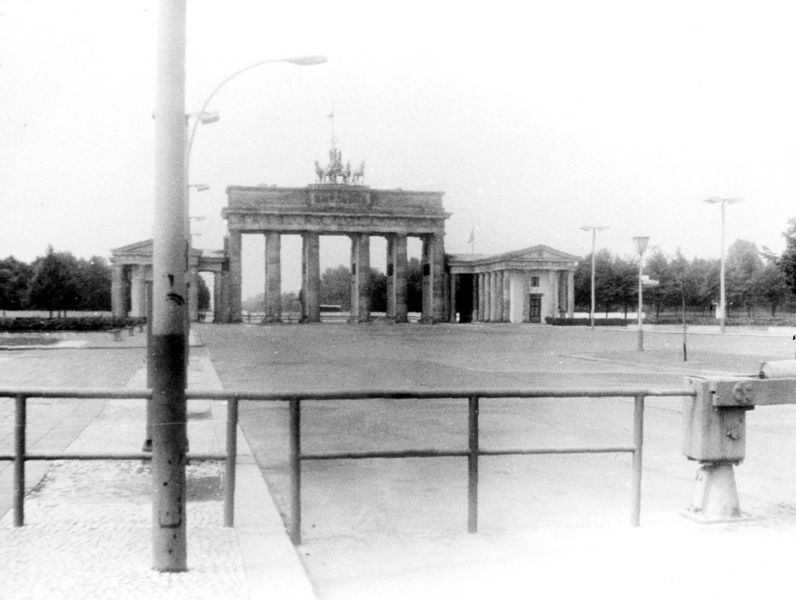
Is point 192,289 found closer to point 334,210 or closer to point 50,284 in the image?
point 50,284

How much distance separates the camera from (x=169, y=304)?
5.28 m

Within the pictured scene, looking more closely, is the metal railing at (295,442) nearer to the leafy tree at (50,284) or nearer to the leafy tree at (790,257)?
the leafy tree at (790,257)

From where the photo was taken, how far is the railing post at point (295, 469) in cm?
612

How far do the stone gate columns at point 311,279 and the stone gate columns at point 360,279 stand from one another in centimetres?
435

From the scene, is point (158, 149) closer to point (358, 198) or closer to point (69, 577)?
point (69, 577)

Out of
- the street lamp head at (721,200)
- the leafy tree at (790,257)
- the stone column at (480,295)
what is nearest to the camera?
the street lamp head at (721,200)

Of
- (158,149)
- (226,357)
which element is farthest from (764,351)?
(158,149)

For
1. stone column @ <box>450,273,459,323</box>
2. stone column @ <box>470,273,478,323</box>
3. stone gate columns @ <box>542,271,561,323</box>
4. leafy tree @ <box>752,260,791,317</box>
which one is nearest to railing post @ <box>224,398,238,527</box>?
leafy tree @ <box>752,260,791,317</box>

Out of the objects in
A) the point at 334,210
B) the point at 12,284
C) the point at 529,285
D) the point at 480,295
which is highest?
the point at 334,210

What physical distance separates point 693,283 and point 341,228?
4175cm

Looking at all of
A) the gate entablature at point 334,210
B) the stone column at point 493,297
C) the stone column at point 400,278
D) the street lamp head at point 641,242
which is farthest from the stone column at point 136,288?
the street lamp head at point 641,242

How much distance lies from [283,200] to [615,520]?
90.4 metres

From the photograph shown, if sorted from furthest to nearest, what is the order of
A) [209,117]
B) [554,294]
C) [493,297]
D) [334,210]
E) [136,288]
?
[493,297] → [554,294] → [136,288] → [334,210] → [209,117]

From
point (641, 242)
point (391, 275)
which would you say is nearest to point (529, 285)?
point (391, 275)
